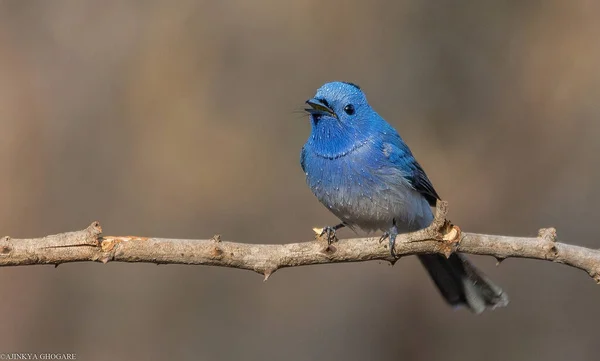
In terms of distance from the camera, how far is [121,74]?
8.74 meters

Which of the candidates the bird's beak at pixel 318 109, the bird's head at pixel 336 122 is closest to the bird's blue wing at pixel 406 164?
the bird's head at pixel 336 122

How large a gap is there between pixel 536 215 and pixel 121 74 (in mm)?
5042

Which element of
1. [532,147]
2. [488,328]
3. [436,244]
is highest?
[532,147]

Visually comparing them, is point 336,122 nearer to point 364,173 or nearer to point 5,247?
point 364,173

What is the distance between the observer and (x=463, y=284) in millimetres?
5961

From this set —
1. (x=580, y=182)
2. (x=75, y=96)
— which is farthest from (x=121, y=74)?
(x=580, y=182)

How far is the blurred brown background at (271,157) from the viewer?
26.5ft

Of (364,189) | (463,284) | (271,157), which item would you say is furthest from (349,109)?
(271,157)

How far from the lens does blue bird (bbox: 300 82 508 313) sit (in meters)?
5.53

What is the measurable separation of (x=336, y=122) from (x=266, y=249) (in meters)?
1.55

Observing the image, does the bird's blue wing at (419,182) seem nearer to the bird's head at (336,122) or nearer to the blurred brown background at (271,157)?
the bird's head at (336,122)

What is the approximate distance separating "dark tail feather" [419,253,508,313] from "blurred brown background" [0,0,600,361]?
2.12 m

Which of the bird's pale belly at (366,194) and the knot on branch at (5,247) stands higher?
the bird's pale belly at (366,194)

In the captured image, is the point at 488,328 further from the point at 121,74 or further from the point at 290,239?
the point at 121,74
